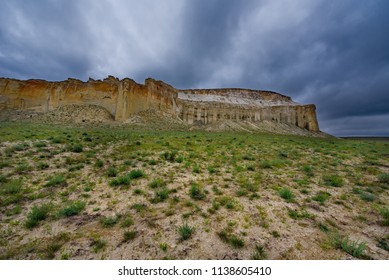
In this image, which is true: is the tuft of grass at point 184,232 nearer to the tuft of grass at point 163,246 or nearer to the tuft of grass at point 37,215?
the tuft of grass at point 163,246

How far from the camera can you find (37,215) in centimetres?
416

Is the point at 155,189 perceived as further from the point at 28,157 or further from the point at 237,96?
the point at 237,96

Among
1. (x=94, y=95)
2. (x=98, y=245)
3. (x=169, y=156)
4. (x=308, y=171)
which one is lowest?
(x=98, y=245)

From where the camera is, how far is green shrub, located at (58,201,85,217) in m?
4.39

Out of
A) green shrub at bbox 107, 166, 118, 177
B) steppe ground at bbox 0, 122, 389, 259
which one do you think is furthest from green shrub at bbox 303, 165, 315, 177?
green shrub at bbox 107, 166, 118, 177

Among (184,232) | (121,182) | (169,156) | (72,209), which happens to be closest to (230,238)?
(184,232)

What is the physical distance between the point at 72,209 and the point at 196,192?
3600 mm

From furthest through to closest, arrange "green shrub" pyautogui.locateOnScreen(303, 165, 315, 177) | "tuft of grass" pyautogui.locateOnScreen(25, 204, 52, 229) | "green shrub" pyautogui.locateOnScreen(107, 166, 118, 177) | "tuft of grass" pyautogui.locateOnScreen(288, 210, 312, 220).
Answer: "green shrub" pyautogui.locateOnScreen(303, 165, 315, 177), "green shrub" pyautogui.locateOnScreen(107, 166, 118, 177), "tuft of grass" pyautogui.locateOnScreen(288, 210, 312, 220), "tuft of grass" pyautogui.locateOnScreen(25, 204, 52, 229)

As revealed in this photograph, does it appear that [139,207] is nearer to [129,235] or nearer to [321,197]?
[129,235]

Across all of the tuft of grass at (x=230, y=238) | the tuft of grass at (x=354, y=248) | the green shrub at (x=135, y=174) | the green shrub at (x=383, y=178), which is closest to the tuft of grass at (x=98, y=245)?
the tuft of grass at (x=230, y=238)

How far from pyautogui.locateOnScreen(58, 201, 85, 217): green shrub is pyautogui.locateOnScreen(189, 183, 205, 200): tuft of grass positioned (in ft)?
10.6

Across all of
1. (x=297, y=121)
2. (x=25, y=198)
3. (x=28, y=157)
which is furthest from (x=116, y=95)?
(x=297, y=121)

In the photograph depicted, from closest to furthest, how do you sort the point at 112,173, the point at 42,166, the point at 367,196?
the point at 367,196 < the point at 112,173 < the point at 42,166

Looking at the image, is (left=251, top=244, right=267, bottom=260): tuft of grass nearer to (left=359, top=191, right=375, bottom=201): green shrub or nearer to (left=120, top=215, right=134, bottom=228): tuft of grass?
(left=120, top=215, right=134, bottom=228): tuft of grass
